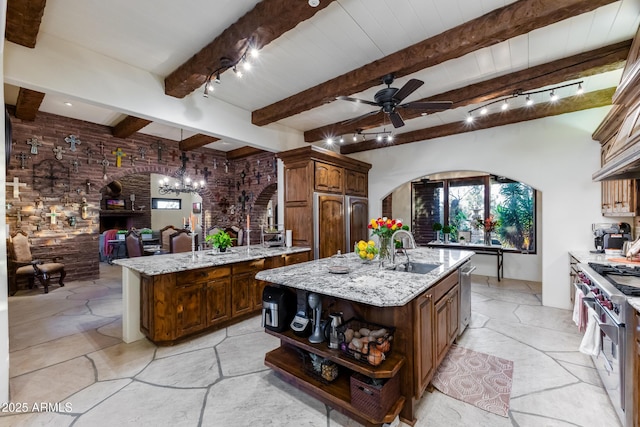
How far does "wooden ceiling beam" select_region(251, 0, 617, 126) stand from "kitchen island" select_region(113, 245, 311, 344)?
92.4 inches

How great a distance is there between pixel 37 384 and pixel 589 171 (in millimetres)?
6648

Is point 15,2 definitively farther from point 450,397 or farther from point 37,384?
point 450,397

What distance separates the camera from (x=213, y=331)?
3230mm

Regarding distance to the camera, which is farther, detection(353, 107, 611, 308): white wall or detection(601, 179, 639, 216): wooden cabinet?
detection(353, 107, 611, 308): white wall

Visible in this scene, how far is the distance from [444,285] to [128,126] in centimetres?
572

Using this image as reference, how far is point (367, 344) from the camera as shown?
1.70 m

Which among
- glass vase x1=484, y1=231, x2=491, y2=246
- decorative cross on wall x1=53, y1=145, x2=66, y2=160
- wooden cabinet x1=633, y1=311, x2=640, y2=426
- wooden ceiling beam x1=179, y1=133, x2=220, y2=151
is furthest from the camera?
glass vase x1=484, y1=231, x2=491, y2=246

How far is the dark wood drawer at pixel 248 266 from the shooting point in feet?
11.0

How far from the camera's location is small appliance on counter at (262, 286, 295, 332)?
6.93 ft

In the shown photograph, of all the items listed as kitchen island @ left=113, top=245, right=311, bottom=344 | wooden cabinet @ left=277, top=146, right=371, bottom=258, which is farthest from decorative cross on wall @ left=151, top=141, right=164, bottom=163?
kitchen island @ left=113, top=245, right=311, bottom=344

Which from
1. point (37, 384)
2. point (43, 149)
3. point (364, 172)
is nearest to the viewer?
point (37, 384)

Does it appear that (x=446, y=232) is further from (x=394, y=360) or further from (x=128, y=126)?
(x=128, y=126)

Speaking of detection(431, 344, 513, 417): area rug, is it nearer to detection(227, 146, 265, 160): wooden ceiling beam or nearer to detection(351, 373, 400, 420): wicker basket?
detection(351, 373, 400, 420): wicker basket

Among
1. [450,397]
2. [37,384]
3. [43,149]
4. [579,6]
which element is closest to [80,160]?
[43,149]
